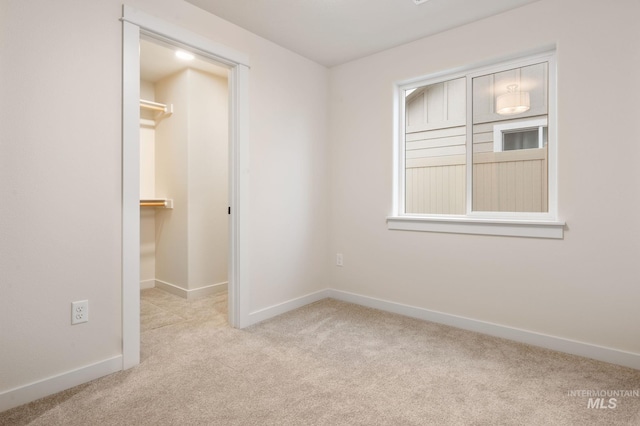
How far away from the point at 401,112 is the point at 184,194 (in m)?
2.34

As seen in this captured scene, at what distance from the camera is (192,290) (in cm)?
355

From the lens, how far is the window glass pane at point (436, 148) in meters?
2.99

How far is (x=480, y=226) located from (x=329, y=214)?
1502 mm

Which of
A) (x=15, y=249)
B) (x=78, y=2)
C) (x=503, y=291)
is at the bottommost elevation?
(x=503, y=291)

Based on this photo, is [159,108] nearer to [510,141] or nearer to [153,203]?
[153,203]

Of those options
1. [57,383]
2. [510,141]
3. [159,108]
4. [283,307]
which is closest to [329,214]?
[283,307]

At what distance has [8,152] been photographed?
5.39ft

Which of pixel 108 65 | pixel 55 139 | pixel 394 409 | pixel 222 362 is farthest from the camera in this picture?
pixel 222 362

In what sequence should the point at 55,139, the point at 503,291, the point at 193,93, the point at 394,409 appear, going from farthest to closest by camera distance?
the point at 193,93 → the point at 503,291 → the point at 55,139 → the point at 394,409

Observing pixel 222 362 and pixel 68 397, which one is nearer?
pixel 68 397

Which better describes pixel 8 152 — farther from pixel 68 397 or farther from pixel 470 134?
pixel 470 134

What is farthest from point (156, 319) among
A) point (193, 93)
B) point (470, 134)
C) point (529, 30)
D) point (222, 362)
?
point (529, 30)

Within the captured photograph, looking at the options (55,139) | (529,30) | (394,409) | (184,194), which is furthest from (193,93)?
(394,409)

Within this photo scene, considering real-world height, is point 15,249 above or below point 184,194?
below
